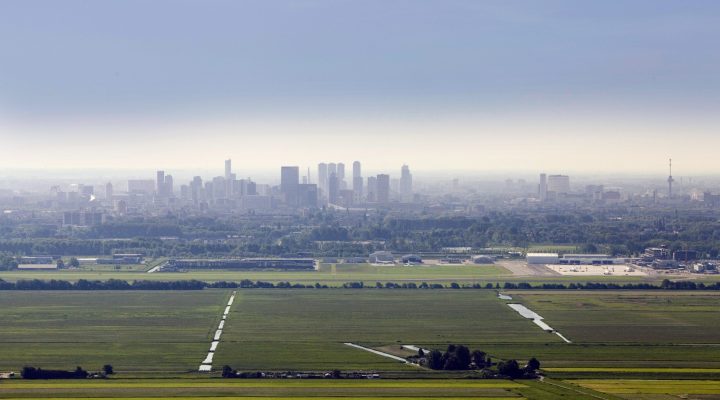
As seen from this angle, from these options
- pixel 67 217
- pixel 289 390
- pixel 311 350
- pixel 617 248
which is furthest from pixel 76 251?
pixel 289 390

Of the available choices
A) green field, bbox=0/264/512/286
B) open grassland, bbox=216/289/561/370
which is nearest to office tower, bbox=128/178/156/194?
green field, bbox=0/264/512/286

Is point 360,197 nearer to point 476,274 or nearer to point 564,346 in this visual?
point 476,274

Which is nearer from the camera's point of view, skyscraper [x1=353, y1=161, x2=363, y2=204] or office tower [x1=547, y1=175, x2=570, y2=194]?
skyscraper [x1=353, y1=161, x2=363, y2=204]

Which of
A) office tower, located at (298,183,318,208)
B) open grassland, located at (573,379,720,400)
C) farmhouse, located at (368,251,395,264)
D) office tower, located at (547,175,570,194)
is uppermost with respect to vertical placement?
office tower, located at (547,175,570,194)

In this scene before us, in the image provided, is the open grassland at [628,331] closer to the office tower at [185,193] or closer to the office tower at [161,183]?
the office tower at [161,183]

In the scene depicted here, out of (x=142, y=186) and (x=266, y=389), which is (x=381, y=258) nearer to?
(x=266, y=389)

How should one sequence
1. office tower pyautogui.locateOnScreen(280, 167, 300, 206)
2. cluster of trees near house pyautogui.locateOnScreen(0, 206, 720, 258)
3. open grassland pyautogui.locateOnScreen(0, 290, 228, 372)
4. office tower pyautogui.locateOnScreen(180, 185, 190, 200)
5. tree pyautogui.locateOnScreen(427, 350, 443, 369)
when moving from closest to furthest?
tree pyautogui.locateOnScreen(427, 350, 443, 369), open grassland pyautogui.locateOnScreen(0, 290, 228, 372), cluster of trees near house pyautogui.locateOnScreen(0, 206, 720, 258), office tower pyautogui.locateOnScreen(280, 167, 300, 206), office tower pyautogui.locateOnScreen(180, 185, 190, 200)

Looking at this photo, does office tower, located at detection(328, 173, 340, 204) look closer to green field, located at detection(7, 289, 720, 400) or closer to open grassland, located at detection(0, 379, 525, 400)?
green field, located at detection(7, 289, 720, 400)
